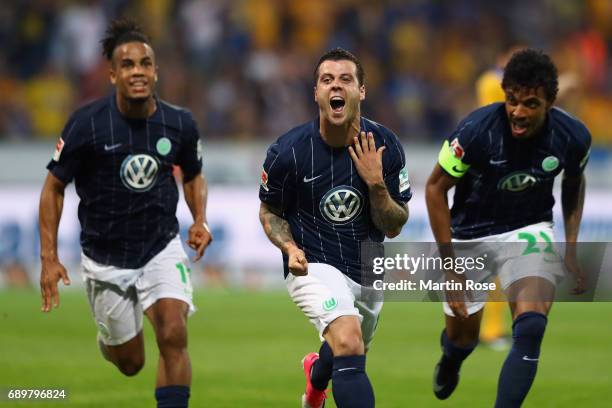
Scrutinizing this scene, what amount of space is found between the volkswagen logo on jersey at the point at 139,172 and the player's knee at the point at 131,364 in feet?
4.07

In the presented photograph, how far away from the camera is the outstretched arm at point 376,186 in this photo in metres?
6.43

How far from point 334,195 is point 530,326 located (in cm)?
140

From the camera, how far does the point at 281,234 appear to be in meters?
6.73

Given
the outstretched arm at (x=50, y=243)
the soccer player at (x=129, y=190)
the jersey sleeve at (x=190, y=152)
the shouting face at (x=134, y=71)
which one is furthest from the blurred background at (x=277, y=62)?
the outstretched arm at (x=50, y=243)

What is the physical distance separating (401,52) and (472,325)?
11.9m

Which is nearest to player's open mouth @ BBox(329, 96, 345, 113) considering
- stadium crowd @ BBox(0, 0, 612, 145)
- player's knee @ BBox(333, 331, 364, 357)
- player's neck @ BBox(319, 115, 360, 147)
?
player's neck @ BBox(319, 115, 360, 147)

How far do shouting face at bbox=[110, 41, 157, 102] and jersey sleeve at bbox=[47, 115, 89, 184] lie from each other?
40 cm

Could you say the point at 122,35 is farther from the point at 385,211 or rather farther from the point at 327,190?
the point at 385,211

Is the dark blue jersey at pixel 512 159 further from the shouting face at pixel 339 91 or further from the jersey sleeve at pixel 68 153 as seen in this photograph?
the jersey sleeve at pixel 68 153

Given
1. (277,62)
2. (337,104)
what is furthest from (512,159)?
(277,62)

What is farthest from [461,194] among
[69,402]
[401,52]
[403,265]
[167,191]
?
[401,52]

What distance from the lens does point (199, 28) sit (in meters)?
19.1

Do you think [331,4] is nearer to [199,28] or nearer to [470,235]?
[199,28]

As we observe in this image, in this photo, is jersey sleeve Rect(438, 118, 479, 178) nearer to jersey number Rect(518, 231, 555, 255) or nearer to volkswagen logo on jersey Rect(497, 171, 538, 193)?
volkswagen logo on jersey Rect(497, 171, 538, 193)
